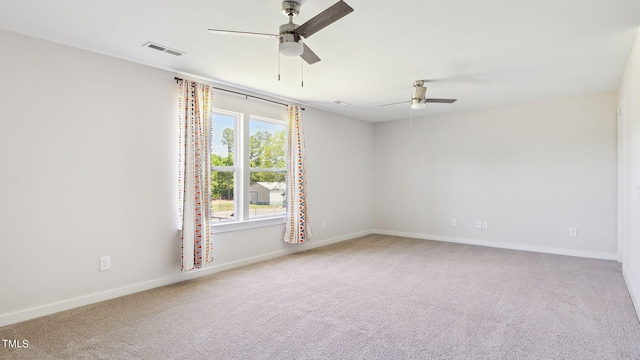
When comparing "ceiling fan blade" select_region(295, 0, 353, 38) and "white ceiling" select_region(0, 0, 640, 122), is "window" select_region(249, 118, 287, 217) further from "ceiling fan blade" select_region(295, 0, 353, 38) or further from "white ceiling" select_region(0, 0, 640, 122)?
"ceiling fan blade" select_region(295, 0, 353, 38)

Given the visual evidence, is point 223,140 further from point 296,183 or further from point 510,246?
point 510,246

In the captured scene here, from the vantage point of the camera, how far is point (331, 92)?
4805mm

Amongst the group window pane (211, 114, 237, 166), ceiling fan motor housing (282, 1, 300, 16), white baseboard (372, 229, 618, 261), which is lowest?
white baseboard (372, 229, 618, 261)

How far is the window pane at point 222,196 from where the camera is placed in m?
4.40

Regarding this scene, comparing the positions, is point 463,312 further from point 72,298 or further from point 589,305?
point 72,298

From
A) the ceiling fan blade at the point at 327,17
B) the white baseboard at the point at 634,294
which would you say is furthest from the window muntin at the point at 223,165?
the white baseboard at the point at 634,294

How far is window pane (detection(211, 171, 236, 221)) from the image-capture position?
4.40 m

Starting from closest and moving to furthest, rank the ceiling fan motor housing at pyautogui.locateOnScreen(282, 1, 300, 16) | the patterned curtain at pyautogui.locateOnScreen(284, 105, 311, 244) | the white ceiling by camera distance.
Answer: the ceiling fan motor housing at pyautogui.locateOnScreen(282, 1, 300, 16) < the white ceiling < the patterned curtain at pyautogui.locateOnScreen(284, 105, 311, 244)

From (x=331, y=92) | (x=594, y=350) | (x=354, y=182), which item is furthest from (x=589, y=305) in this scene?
(x=354, y=182)

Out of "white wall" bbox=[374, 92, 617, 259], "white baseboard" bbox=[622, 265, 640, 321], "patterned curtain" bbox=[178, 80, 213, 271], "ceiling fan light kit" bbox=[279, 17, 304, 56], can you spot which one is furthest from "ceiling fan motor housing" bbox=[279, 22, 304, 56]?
"white wall" bbox=[374, 92, 617, 259]

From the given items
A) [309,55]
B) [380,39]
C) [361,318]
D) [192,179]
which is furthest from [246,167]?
[361,318]

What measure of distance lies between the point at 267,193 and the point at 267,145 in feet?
2.44

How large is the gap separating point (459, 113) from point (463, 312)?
4.23 meters

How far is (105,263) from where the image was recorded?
3.32 metres
